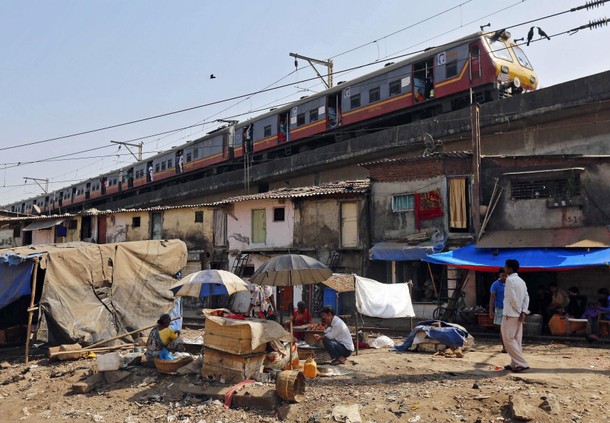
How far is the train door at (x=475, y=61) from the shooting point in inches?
711

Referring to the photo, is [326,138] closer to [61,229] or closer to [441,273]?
[441,273]

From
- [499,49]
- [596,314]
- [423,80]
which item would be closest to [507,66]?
[499,49]

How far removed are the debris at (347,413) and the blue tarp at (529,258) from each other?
825 cm

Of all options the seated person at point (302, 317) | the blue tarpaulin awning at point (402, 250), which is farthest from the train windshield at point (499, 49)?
the seated person at point (302, 317)

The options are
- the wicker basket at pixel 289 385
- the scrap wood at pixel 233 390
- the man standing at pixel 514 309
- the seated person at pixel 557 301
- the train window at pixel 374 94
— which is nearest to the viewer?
the wicker basket at pixel 289 385

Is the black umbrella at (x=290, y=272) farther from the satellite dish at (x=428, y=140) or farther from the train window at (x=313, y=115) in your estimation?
the train window at (x=313, y=115)

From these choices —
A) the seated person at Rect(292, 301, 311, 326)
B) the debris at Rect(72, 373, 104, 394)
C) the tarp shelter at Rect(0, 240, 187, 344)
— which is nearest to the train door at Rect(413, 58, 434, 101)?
the tarp shelter at Rect(0, 240, 187, 344)

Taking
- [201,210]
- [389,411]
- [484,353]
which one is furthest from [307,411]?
[201,210]

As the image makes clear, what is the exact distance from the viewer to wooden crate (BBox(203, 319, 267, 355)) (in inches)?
302

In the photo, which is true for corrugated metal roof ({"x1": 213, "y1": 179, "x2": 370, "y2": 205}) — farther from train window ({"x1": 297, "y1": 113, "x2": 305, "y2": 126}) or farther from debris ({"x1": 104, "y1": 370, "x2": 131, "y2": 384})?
debris ({"x1": 104, "y1": 370, "x2": 131, "y2": 384})

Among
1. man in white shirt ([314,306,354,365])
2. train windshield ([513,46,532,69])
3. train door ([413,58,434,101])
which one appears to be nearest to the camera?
man in white shirt ([314,306,354,365])

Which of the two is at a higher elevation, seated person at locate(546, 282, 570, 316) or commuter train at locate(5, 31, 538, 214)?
commuter train at locate(5, 31, 538, 214)

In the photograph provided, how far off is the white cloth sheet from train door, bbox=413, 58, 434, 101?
10.3 m

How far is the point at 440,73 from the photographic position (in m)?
19.3
